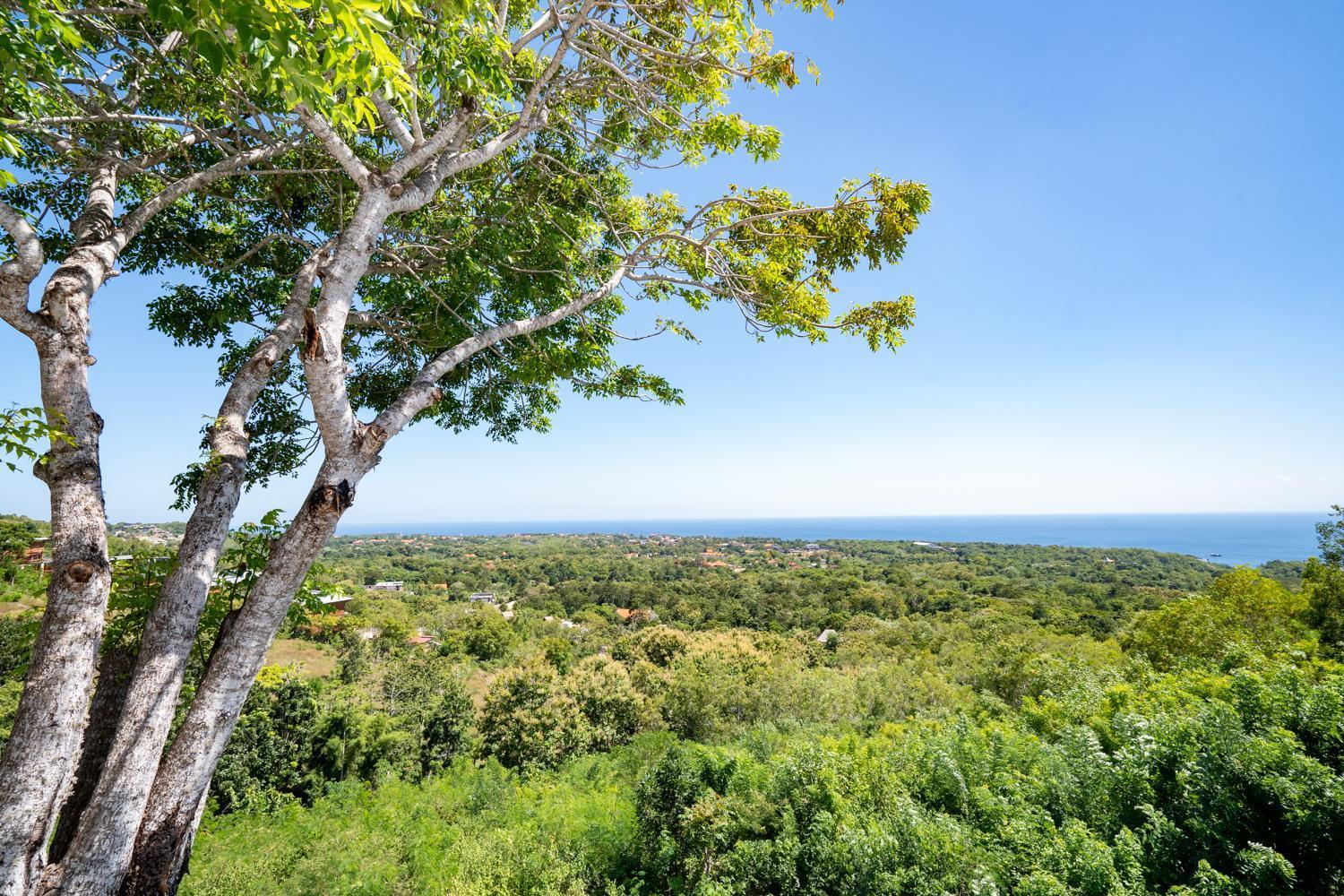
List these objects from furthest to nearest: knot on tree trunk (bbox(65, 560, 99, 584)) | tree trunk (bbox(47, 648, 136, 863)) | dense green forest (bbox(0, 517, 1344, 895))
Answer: dense green forest (bbox(0, 517, 1344, 895)) → tree trunk (bbox(47, 648, 136, 863)) → knot on tree trunk (bbox(65, 560, 99, 584))

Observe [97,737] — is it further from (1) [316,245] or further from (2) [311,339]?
(1) [316,245]

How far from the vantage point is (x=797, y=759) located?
791cm

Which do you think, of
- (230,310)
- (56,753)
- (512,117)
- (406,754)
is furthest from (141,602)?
(406,754)

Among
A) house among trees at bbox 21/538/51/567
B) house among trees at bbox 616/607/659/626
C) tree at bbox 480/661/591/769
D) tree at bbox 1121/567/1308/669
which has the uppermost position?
house among trees at bbox 21/538/51/567

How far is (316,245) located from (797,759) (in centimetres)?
918

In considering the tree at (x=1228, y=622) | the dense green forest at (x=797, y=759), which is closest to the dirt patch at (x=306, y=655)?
the dense green forest at (x=797, y=759)

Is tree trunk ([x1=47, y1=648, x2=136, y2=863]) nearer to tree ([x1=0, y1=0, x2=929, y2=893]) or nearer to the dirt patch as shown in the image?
tree ([x1=0, y1=0, x2=929, y2=893])

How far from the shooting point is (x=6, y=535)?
10.4 feet

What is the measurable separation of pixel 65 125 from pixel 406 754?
1902cm

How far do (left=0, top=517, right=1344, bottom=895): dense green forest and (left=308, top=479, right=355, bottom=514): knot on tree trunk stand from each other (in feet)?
3.60

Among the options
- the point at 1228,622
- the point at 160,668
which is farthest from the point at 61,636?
the point at 1228,622

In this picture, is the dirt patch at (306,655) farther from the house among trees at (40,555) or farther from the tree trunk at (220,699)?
the tree trunk at (220,699)

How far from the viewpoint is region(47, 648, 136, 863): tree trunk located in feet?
6.54

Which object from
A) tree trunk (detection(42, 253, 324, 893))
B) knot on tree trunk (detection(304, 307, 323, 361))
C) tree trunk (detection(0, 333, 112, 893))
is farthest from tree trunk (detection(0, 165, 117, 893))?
knot on tree trunk (detection(304, 307, 323, 361))
